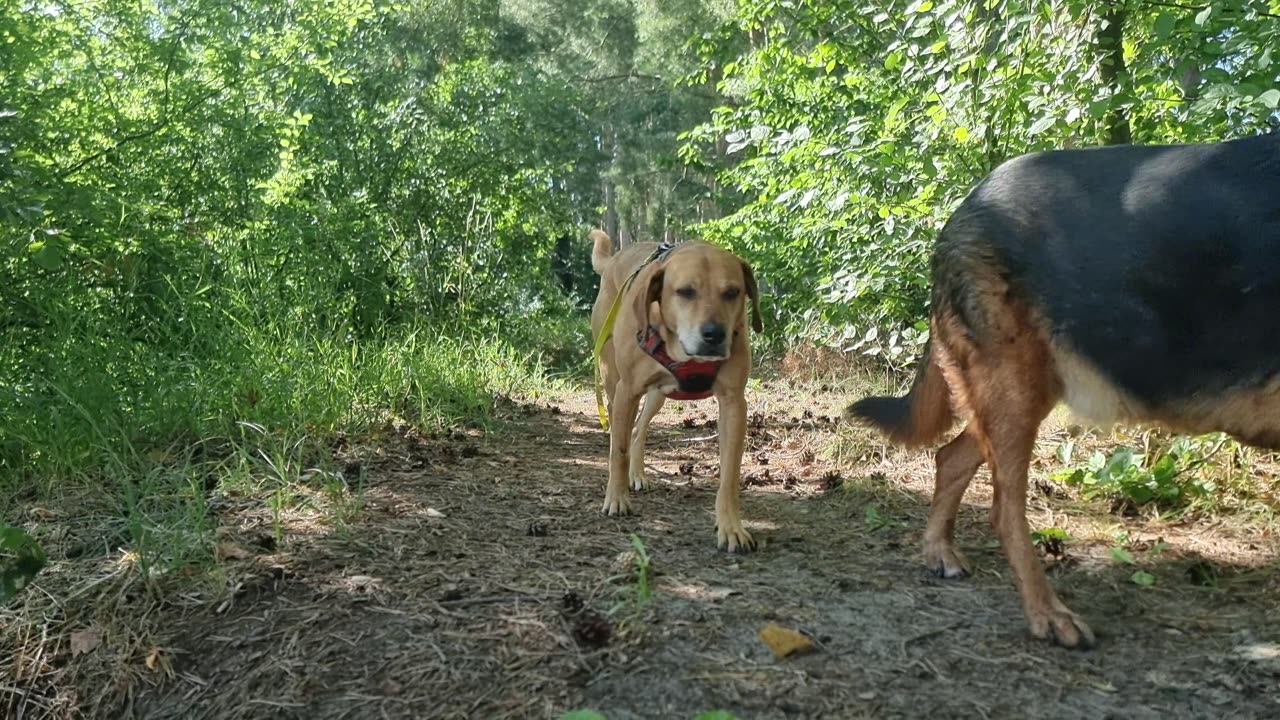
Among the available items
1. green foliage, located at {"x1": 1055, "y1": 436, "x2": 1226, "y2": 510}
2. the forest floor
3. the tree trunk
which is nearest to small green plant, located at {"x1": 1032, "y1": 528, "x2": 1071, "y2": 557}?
the forest floor

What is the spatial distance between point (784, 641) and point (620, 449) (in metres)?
1.60

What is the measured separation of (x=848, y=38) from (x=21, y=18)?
498 centimetres

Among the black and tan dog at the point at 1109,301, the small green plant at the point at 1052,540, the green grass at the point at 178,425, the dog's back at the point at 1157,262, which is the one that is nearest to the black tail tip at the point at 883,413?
the black and tan dog at the point at 1109,301

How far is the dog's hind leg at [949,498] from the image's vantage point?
2.89 m

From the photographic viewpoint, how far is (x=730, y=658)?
2.08 metres

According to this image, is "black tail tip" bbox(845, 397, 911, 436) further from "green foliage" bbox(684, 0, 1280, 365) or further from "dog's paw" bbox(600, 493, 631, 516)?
"green foliage" bbox(684, 0, 1280, 365)

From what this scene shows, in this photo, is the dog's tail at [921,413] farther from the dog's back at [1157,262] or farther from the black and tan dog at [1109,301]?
the dog's back at [1157,262]

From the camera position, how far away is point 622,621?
223 cm

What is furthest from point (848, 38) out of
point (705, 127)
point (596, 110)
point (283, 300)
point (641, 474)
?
point (596, 110)

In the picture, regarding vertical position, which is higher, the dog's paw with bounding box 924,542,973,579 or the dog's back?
the dog's back

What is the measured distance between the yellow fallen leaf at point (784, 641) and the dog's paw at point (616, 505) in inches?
56.5

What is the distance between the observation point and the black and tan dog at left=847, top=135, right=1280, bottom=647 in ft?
7.45

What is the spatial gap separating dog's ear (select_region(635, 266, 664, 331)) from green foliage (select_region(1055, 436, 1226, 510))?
2.06 m

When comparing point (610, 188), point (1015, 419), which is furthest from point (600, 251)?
point (610, 188)
